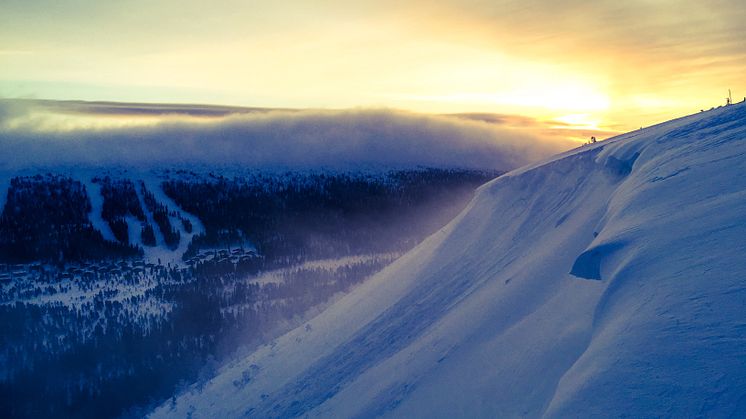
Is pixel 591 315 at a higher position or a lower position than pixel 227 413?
higher

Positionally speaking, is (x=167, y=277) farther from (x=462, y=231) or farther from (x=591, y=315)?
(x=591, y=315)

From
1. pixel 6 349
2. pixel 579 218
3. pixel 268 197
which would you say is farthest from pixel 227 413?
pixel 268 197

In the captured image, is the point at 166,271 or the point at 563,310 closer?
the point at 563,310

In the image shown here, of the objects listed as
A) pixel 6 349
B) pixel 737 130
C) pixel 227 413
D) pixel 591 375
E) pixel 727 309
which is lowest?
pixel 6 349

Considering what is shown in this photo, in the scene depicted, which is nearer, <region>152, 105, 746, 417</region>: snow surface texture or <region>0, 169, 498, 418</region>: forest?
<region>152, 105, 746, 417</region>: snow surface texture

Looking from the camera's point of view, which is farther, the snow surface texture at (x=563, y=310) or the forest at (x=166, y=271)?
the forest at (x=166, y=271)

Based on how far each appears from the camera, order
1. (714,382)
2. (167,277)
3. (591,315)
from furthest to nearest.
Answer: (167,277)
(591,315)
(714,382)

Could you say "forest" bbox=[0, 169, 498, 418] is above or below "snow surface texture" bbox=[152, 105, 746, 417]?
below

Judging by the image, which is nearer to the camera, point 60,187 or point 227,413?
point 227,413
